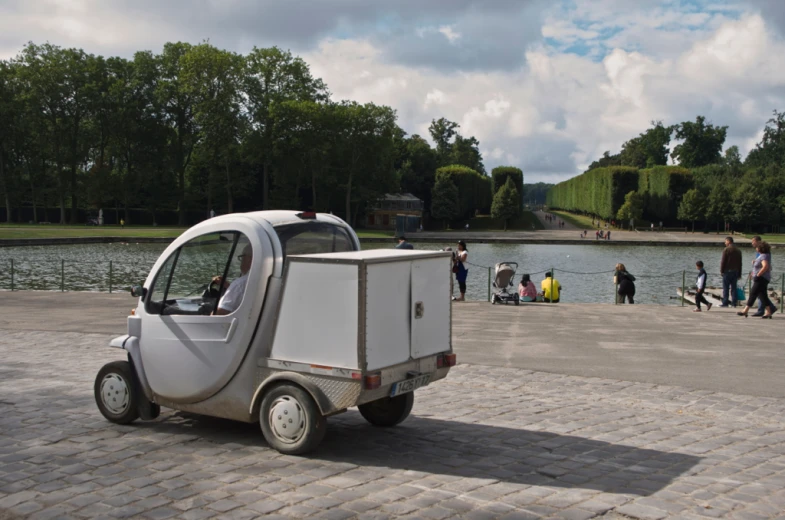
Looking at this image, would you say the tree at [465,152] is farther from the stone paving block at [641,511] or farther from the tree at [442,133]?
the stone paving block at [641,511]

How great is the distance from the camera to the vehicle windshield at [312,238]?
731 centimetres

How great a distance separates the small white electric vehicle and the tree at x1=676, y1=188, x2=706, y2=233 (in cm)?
9722

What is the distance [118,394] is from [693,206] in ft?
324

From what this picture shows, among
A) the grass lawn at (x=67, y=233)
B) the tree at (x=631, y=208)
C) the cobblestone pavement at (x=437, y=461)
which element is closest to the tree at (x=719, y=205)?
the tree at (x=631, y=208)

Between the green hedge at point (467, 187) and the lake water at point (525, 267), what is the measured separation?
3592 cm

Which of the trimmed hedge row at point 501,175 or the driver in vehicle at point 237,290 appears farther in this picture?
the trimmed hedge row at point 501,175

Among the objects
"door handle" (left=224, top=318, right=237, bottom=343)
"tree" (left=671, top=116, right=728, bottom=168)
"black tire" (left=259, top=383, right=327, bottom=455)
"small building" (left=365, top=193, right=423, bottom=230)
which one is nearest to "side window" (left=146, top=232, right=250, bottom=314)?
"door handle" (left=224, top=318, right=237, bottom=343)

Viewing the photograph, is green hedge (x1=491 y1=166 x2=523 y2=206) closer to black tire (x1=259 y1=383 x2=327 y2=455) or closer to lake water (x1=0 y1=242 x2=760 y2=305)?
lake water (x1=0 y1=242 x2=760 y2=305)

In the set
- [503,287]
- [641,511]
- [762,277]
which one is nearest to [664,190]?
[503,287]

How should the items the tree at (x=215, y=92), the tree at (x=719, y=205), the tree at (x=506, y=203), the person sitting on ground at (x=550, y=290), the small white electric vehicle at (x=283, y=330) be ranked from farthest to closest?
1. the tree at (x=506, y=203)
2. the tree at (x=719, y=205)
3. the tree at (x=215, y=92)
4. the person sitting on ground at (x=550, y=290)
5. the small white electric vehicle at (x=283, y=330)

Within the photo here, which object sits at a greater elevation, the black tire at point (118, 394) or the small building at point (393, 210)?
the small building at point (393, 210)

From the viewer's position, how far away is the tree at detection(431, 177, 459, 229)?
109938 mm

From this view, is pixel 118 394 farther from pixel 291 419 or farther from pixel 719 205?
pixel 719 205

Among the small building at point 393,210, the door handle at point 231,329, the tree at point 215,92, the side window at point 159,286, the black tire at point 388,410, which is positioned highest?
the tree at point 215,92
